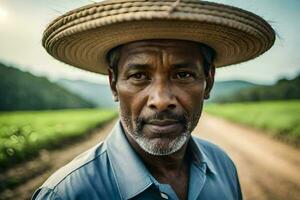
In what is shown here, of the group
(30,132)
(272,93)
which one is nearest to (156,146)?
(30,132)

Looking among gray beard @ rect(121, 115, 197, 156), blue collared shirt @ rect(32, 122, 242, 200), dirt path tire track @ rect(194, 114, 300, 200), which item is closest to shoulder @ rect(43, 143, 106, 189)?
blue collared shirt @ rect(32, 122, 242, 200)

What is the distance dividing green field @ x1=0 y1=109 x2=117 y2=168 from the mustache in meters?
4.30

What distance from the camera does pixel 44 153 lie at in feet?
24.7

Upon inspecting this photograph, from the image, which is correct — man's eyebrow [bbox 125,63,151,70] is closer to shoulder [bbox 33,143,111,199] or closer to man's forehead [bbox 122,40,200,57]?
man's forehead [bbox 122,40,200,57]

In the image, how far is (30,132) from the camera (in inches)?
273

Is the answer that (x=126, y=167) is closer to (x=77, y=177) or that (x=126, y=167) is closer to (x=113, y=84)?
(x=77, y=177)

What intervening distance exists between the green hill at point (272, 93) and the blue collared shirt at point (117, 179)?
819 cm

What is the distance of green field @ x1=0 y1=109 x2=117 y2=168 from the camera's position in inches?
224

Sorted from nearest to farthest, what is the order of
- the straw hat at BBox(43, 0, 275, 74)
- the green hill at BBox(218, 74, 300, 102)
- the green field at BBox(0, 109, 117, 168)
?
the straw hat at BBox(43, 0, 275, 74)
the green field at BBox(0, 109, 117, 168)
the green hill at BBox(218, 74, 300, 102)

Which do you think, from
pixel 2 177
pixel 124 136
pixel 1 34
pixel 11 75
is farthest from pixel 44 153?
pixel 124 136

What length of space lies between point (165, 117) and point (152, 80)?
6.1 inches

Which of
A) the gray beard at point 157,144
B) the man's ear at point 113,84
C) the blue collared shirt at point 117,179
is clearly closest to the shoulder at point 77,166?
the blue collared shirt at point 117,179

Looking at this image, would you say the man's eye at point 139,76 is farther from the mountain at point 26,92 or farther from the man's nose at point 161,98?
the mountain at point 26,92

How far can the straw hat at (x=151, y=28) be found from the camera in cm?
125
